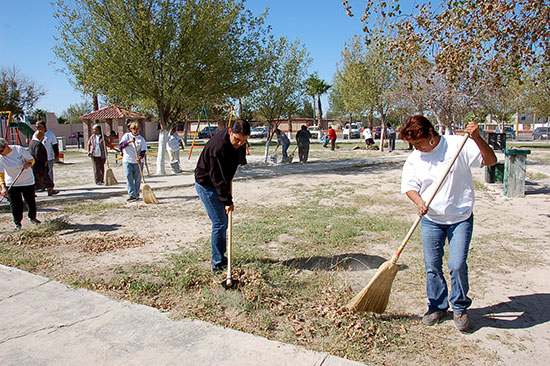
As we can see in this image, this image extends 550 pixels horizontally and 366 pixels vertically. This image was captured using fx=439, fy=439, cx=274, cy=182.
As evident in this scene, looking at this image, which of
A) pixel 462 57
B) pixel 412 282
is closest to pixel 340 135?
pixel 462 57

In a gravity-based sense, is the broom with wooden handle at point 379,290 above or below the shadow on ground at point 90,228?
above

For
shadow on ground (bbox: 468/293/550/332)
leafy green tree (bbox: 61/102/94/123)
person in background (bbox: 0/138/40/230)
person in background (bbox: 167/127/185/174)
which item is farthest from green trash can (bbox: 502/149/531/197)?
leafy green tree (bbox: 61/102/94/123)

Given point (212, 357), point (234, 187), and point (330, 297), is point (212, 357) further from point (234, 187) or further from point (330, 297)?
point (234, 187)

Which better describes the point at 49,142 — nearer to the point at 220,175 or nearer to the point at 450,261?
the point at 220,175

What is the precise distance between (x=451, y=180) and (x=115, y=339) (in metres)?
2.97

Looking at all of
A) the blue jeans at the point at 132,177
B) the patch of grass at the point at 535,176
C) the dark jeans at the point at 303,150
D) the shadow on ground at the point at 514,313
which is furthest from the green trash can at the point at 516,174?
the dark jeans at the point at 303,150

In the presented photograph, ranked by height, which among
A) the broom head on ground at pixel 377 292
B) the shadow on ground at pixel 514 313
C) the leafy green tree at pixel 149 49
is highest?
the leafy green tree at pixel 149 49

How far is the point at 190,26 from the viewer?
1380 centimetres

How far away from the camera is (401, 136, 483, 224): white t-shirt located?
3.49m

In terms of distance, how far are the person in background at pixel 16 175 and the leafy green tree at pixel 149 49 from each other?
7.27 m

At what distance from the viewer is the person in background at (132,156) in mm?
9414

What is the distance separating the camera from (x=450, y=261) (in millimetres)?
3549

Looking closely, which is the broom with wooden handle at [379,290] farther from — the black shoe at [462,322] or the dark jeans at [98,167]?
the dark jeans at [98,167]

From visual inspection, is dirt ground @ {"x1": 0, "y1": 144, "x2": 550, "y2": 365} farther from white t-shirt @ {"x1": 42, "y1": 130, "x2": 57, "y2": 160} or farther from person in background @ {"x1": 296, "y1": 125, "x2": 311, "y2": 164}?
person in background @ {"x1": 296, "y1": 125, "x2": 311, "y2": 164}
